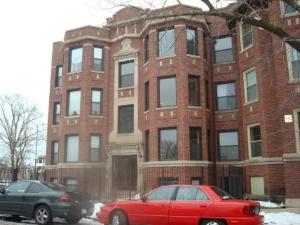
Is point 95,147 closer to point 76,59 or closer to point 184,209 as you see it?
point 76,59

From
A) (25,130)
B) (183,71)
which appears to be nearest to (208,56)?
(183,71)

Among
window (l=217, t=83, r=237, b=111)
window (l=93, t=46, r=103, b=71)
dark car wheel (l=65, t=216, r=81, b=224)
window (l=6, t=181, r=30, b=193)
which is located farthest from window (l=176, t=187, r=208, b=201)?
window (l=93, t=46, r=103, b=71)

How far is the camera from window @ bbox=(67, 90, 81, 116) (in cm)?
2814

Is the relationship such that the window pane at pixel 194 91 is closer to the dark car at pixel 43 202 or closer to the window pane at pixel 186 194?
the dark car at pixel 43 202

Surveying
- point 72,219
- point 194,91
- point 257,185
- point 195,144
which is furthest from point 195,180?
point 72,219

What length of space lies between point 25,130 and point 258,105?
3201cm

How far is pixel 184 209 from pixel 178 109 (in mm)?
12161

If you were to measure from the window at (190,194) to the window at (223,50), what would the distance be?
1505cm

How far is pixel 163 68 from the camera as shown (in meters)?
24.2

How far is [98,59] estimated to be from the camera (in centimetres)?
2858

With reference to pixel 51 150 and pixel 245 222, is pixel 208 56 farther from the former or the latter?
pixel 245 222

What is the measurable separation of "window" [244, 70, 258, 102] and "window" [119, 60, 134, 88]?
25.7 ft

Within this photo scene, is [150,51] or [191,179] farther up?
[150,51]

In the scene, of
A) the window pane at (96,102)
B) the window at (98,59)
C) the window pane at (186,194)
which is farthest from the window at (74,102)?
the window pane at (186,194)
